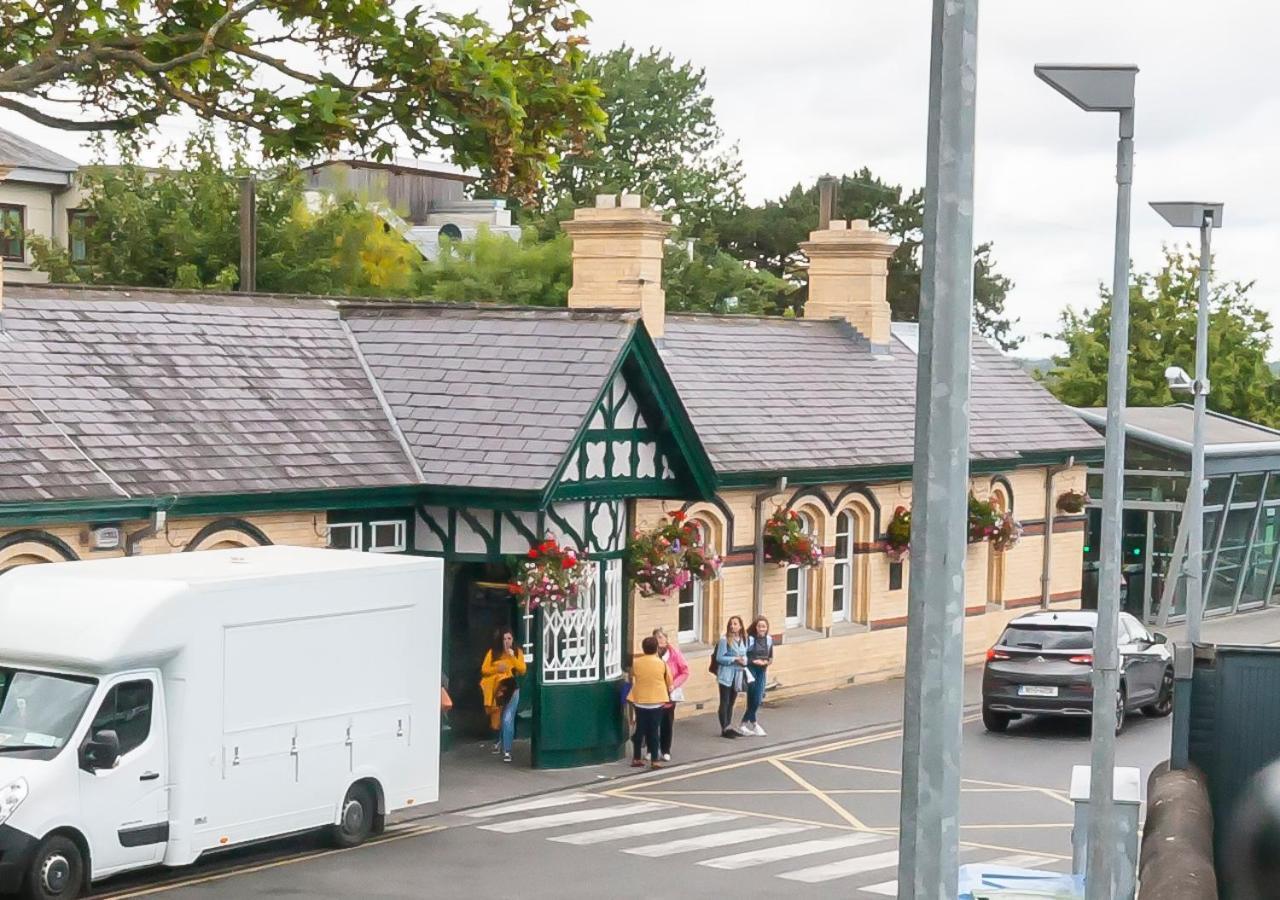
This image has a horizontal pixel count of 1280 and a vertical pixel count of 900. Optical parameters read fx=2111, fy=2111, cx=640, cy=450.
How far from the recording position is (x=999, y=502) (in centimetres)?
3594

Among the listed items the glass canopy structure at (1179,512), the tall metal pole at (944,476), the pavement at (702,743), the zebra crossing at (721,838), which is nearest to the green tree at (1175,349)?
the glass canopy structure at (1179,512)

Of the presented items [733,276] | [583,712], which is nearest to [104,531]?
[583,712]

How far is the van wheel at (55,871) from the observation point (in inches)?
634

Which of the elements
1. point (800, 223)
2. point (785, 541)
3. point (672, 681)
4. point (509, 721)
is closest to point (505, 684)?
point (509, 721)

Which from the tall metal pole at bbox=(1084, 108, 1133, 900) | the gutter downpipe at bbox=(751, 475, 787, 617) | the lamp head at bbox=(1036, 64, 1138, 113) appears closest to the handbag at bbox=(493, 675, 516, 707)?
the gutter downpipe at bbox=(751, 475, 787, 617)

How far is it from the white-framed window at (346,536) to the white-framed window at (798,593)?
8586 mm

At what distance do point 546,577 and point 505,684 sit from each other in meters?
1.49

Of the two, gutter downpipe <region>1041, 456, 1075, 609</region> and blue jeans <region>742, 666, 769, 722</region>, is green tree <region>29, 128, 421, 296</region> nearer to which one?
gutter downpipe <region>1041, 456, 1075, 609</region>

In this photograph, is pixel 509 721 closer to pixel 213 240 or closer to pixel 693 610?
pixel 693 610

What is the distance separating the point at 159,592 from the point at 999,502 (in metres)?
21.4

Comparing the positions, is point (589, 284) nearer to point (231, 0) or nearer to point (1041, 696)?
point (1041, 696)

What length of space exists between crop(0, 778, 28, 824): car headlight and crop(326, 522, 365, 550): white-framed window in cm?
822

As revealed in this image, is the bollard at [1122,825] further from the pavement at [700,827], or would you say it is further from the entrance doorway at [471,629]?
the entrance doorway at [471,629]

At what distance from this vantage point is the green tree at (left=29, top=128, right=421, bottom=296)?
51.4m
